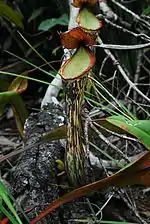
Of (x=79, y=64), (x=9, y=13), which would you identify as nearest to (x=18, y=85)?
(x=9, y=13)

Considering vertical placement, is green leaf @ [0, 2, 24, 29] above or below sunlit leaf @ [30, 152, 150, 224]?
above

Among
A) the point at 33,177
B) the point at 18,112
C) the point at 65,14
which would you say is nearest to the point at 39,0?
the point at 65,14

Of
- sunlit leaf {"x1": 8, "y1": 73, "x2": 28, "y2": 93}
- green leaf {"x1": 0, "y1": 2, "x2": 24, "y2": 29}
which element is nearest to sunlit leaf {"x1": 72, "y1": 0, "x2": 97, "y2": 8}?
sunlit leaf {"x1": 8, "y1": 73, "x2": 28, "y2": 93}

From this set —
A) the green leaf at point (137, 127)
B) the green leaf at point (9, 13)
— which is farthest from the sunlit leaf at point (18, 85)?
the green leaf at point (137, 127)

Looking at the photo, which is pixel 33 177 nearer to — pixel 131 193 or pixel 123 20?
pixel 131 193

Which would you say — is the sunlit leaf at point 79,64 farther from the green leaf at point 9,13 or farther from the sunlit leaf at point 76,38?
the green leaf at point 9,13

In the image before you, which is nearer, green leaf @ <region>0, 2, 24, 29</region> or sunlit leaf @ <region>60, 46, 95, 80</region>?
sunlit leaf @ <region>60, 46, 95, 80</region>

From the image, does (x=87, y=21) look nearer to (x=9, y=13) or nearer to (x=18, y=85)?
(x=18, y=85)

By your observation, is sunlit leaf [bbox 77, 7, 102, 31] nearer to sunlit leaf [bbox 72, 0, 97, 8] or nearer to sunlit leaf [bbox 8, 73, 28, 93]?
sunlit leaf [bbox 72, 0, 97, 8]
